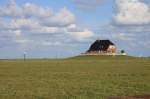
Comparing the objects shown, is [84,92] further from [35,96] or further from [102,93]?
[35,96]

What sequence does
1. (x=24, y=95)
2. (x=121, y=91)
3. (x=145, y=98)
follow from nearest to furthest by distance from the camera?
(x=145, y=98)
(x=24, y=95)
(x=121, y=91)

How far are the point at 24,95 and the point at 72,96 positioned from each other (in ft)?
12.5

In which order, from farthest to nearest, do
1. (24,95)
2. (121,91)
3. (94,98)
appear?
(121,91) < (24,95) < (94,98)

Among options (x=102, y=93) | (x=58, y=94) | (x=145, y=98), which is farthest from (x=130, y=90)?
(x=145, y=98)

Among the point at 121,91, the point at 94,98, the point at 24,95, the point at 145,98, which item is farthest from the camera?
the point at 121,91

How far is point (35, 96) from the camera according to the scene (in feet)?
105

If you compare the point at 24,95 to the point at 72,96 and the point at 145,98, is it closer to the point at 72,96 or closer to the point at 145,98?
the point at 72,96

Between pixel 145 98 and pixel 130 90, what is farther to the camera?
pixel 130 90

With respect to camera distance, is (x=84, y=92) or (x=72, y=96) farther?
(x=84, y=92)

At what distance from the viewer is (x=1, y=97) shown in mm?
31219

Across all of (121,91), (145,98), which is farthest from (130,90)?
(145,98)

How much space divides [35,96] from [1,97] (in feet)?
7.94

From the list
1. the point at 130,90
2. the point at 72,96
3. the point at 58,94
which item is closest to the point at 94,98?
the point at 72,96

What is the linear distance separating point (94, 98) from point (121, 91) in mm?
5238
